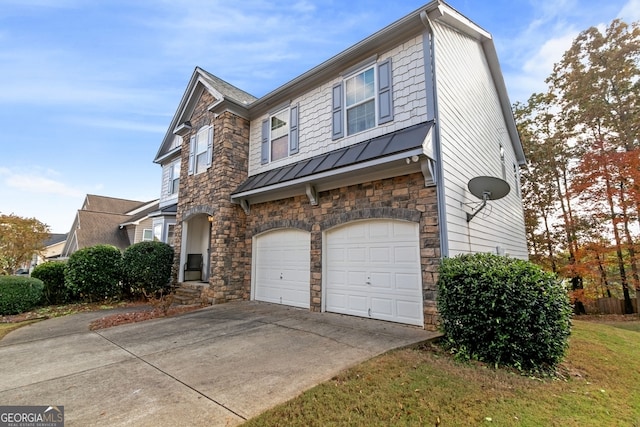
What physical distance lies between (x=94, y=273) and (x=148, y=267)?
66.0 inches

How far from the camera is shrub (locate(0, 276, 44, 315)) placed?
830 cm

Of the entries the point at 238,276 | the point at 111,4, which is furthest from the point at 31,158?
the point at 238,276

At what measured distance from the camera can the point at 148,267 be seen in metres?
10.1

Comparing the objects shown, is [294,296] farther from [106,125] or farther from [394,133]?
[106,125]

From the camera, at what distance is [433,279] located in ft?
17.7

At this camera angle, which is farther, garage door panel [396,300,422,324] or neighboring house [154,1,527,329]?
neighboring house [154,1,527,329]

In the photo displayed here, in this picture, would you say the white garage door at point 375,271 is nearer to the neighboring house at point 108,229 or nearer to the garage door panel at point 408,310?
the garage door panel at point 408,310

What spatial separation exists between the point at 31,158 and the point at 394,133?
23891 mm

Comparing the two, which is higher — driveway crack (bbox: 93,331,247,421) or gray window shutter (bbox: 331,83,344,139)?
gray window shutter (bbox: 331,83,344,139)

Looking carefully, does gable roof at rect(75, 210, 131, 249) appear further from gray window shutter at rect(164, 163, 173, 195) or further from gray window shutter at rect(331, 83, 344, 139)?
gray window shutter at rect(331, 83, 344, 139)

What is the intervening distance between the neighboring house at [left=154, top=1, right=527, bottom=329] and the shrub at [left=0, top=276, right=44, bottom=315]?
4072mm

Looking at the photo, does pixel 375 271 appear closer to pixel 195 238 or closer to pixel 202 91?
pixel 195 238

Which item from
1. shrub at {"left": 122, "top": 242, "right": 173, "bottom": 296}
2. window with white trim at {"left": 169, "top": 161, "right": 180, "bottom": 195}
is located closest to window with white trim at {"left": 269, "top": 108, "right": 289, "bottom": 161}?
shrub at {"left": 122, "top": 242, "right": 173, "bottom": 296}

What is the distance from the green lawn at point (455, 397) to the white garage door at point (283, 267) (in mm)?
4041
